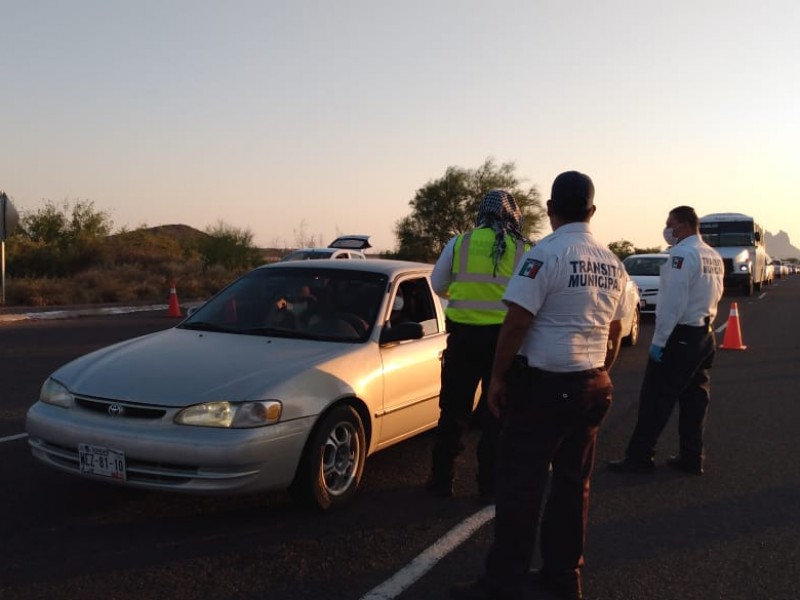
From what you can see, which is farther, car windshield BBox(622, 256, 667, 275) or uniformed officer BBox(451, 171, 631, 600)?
car windshield BBox(622, 256, 667, 275)

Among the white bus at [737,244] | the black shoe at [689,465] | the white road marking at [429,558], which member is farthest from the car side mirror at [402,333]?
the white bus at [737,244]

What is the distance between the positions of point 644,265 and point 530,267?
17.0 metres

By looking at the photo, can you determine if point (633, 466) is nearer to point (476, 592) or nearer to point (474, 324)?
point (474, 324)

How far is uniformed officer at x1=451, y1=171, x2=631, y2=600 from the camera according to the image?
10.7 ft

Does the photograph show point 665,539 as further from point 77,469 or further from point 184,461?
point 77,469

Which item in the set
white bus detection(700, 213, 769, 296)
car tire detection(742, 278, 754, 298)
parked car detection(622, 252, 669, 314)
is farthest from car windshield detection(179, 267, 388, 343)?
car tire detection(742, 278, 754, 298)

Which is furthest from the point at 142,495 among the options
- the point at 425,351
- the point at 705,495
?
the point at 705,495

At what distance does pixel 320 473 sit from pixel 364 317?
1285mm

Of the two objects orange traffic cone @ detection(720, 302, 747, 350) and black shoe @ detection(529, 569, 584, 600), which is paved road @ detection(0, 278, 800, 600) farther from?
orange traffic cone @ detection(720, 302, 747, 350)

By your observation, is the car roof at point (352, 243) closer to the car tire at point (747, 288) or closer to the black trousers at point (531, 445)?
the car tire at point (747, 288)

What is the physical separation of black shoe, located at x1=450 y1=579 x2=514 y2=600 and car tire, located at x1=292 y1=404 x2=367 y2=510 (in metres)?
1.20

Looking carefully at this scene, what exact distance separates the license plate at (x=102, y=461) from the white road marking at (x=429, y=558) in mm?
1513

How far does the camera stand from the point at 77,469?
4.27 meters

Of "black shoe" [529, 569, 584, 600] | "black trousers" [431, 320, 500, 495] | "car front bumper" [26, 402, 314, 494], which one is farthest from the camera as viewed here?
"black trousers" [431, 320, 500, 495]
